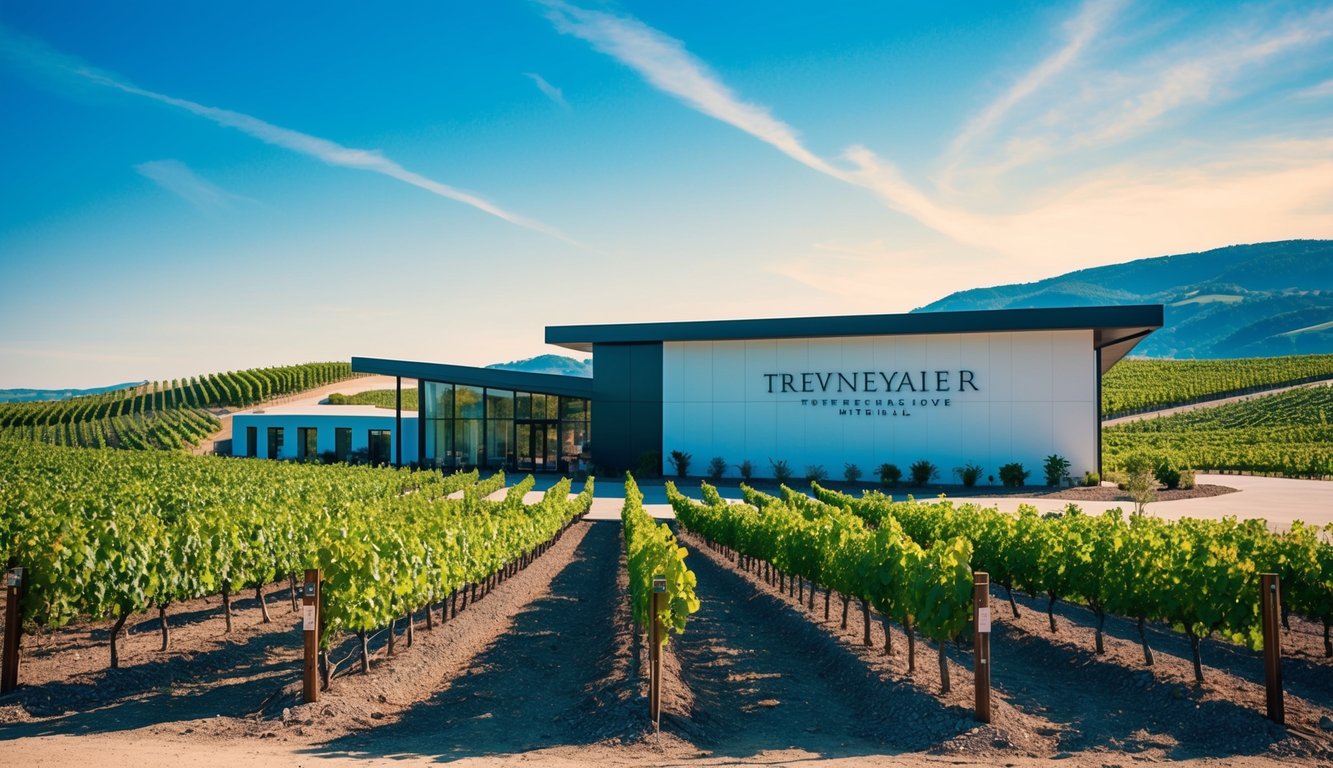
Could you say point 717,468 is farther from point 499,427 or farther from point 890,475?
point 499,427

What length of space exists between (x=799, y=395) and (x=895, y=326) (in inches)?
186

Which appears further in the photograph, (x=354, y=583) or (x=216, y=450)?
(x=216, y=450)

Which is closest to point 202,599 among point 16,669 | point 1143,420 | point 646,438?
point 16,669

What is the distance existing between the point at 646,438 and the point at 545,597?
22713 millimetres

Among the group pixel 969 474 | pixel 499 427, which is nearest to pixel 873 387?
pixel 969 474

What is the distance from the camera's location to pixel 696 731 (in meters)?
7.39

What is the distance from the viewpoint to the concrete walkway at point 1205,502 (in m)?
23.1

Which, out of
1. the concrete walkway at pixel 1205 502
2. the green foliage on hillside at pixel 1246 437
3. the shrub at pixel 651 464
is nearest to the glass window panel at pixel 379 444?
the concrete walkway at pixel 1205 502

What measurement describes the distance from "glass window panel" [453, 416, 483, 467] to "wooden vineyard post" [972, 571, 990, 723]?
113 ft

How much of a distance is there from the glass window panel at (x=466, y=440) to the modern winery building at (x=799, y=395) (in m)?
0.05

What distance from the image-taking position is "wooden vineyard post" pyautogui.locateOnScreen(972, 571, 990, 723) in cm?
721

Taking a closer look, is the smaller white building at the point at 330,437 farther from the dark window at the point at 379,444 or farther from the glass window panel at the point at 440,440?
the glass window panel at the point at 440,440

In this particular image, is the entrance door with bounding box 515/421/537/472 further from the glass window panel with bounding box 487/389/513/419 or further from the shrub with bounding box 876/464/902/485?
the shrub with bounding box 876/464/902/485

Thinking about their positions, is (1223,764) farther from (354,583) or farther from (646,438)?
(646,438)
